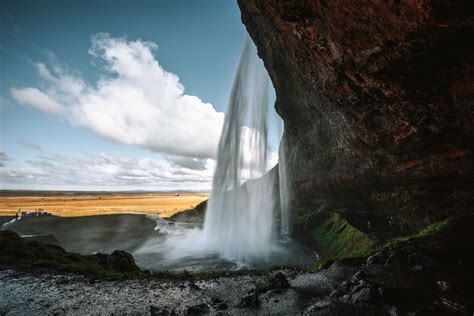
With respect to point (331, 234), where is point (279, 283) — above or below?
above

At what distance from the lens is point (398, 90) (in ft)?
32.2

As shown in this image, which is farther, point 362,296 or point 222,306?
point 222,306

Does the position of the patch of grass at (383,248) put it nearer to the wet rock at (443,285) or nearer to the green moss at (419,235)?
the green moss at (419,235)

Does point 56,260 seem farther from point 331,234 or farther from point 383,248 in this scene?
point 331,234

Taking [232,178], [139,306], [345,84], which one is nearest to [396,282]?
[139,306]

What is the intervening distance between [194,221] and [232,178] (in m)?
21.7

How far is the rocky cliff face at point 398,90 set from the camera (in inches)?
296

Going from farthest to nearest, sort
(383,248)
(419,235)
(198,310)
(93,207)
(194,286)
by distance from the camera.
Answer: (93,207) < (419,235) < (383,248) < (194,286) < (198,310)

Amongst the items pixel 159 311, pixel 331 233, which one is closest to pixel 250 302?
pixel 159 311

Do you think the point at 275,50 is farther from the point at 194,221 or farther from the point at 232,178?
the point at 194,221

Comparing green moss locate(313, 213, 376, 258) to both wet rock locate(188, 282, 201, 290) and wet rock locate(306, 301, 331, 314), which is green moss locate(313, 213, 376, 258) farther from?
wet rock locate(188, 282, 201, 290)

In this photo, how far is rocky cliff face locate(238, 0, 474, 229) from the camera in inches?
296

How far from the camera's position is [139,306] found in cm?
667

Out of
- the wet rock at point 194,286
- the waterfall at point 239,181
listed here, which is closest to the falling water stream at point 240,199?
the waterfall at point 239,181
